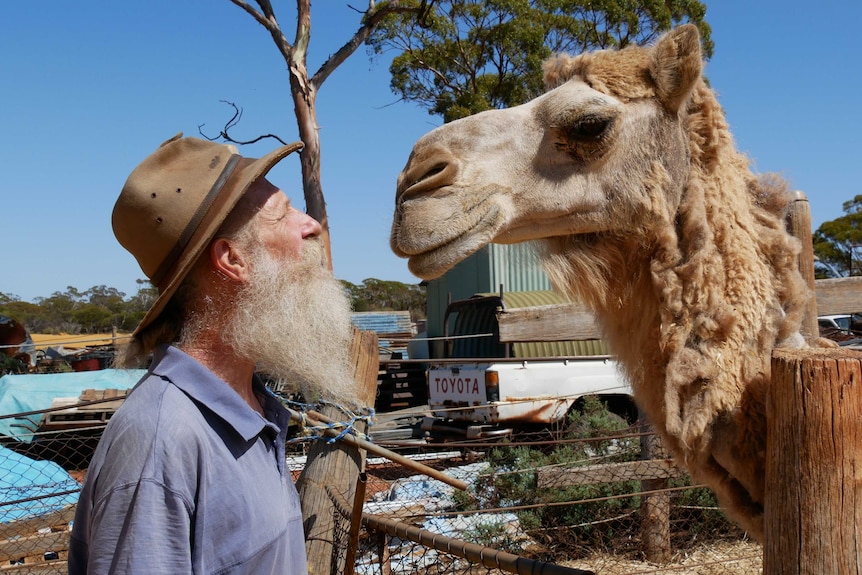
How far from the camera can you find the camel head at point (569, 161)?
7.86 ft

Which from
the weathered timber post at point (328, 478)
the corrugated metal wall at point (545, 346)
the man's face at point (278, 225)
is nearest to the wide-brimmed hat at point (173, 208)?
the man's face at point (278, 225)

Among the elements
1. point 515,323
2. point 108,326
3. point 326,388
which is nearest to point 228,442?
point 326,388

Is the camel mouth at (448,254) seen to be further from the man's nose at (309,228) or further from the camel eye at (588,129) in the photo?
the camel eye at (588,129)

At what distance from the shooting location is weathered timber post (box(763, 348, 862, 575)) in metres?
1.44

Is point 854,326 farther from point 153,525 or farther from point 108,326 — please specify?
point 108,326

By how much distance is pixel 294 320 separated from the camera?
197cm

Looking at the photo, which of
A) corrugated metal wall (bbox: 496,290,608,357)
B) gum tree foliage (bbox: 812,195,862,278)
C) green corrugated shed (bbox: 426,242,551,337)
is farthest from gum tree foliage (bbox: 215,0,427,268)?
gum tree foliage (bbox: 812,195,862,278)

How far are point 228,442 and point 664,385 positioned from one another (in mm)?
1344

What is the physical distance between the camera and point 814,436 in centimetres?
147

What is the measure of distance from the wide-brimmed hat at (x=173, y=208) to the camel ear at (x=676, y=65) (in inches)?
58.9

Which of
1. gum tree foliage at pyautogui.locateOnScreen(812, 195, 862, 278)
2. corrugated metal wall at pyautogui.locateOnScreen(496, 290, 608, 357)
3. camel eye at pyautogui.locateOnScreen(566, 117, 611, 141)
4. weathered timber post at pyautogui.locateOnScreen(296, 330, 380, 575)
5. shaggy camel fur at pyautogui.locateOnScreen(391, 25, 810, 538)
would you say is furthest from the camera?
gum tree foliage at pyautogui.locateOnScreen(812, 195, 862, 278)

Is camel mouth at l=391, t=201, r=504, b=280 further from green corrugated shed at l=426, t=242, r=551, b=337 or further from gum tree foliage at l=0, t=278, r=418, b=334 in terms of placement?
gum tree foliage at l=0, t=278, r=418, b=334

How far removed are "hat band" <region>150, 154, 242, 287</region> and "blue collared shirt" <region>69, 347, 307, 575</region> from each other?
21cm

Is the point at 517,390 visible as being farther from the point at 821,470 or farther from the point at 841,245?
the point at 841,245
